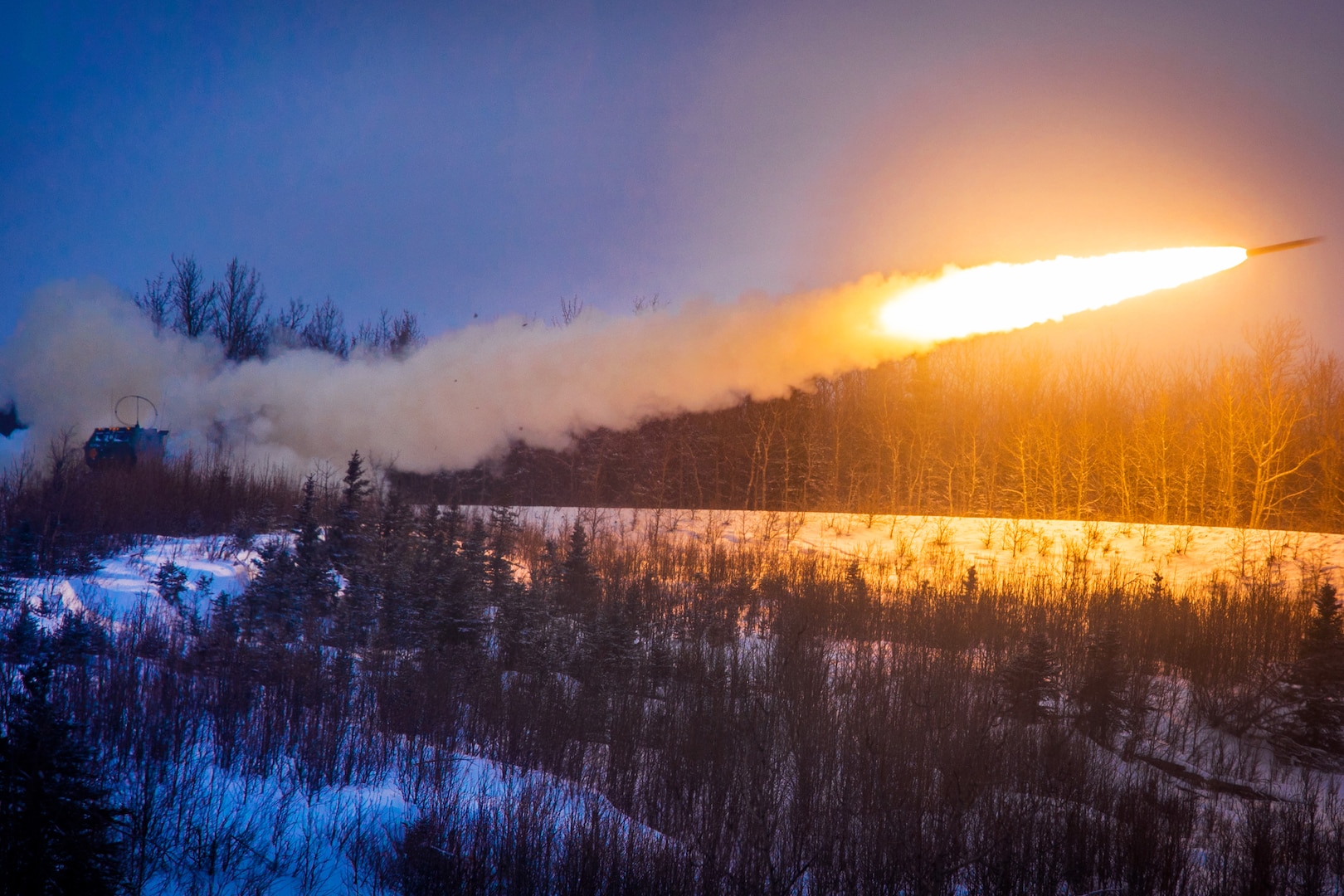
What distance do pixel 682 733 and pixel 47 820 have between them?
4.81 metres

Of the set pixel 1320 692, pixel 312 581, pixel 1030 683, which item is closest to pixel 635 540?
pixel 312 581

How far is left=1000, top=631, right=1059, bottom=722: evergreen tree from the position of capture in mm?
8258

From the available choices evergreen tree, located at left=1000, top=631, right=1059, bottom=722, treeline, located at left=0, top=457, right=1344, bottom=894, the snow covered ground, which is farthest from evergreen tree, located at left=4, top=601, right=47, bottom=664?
the snow covered ground

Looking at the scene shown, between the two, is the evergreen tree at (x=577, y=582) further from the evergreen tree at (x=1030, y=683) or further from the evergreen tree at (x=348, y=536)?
the evergreen tree at (x=1030, y=683)

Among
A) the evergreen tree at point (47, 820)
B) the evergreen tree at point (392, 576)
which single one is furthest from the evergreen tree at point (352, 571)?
the evergreen tree at point (47, 820)

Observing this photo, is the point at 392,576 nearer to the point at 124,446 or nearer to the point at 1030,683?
the point at 1030,683

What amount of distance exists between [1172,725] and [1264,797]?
1.74 meters

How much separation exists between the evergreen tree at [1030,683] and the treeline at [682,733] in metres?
0.04

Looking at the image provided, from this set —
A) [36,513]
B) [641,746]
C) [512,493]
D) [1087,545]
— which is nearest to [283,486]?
[36,513]

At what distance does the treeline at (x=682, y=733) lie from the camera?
13.8 ft

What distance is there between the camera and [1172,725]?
8.68 meters

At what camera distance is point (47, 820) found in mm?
2881

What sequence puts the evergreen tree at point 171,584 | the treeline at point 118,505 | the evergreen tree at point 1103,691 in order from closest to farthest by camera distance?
1. the evergreen tree at point 1103,691
2. the evergreen tree at point 171,584
3. the treeline at point 118,505

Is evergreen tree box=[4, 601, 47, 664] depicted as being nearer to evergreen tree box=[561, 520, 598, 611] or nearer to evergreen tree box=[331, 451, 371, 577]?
evergreen tree box=[331, 451, 371, 577]
